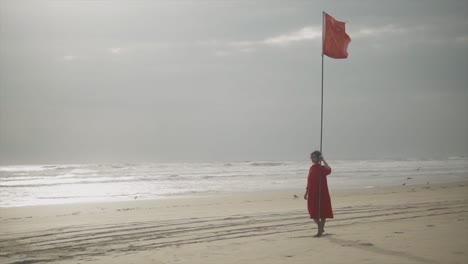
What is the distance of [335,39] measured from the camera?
10.7 m

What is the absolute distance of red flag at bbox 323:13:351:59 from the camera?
1059 centimetres

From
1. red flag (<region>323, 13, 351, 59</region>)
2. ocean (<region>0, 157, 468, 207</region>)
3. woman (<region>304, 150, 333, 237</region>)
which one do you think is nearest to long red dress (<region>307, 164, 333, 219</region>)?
woman (<region>304, 150, 333, 237</region>)

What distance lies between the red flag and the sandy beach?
4.20m

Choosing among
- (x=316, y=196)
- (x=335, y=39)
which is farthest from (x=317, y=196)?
(x=335, y=39)

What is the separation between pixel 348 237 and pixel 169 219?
19.5 feet

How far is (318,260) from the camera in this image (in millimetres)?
7082

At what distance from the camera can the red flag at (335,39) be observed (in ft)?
34.7

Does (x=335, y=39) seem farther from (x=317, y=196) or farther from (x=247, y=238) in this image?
(x=247, y=238)

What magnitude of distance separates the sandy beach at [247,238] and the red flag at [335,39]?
13.8 feet

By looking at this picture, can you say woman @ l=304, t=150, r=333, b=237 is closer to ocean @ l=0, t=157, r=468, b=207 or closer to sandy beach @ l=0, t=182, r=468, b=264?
sandy beach @ l=0, t=182, r=468, b=264

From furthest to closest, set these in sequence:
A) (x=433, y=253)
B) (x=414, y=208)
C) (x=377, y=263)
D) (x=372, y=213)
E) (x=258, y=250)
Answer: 1. (x=414, y=208)
2. (x=372, y=213)
3. (x=258, y=250)
4. (x=433, y=253)
5. (x=377, y=263)

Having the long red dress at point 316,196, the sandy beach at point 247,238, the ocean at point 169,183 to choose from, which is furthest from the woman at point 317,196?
the ocean at point 169,183

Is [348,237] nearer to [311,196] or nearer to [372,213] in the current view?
[311,196]

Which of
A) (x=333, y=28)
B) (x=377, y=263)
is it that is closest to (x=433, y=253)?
(x=377, y=263)
